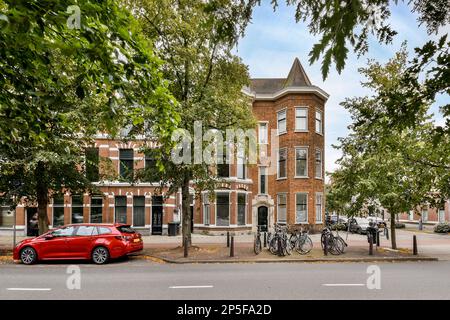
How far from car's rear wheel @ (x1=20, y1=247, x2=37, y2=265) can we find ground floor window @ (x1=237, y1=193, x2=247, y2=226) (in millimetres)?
16431

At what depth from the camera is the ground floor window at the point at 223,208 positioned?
2759cm

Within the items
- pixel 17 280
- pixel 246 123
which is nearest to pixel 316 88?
pixel 246 123

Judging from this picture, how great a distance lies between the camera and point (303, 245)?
636 inches

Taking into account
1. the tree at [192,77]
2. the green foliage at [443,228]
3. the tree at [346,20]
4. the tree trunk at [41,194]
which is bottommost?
the green foliage at [443,228]

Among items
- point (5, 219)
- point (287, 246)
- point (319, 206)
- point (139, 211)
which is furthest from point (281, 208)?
point (5, 219)

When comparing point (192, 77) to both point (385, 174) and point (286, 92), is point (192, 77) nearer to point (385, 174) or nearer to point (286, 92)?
point (385, 174)

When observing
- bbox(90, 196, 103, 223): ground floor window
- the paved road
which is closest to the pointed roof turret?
bbox(90, 196, 103, 223): ground floor window

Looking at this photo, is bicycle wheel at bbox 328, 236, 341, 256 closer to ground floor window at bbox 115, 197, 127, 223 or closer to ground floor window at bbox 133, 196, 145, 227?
ground floor window at bbox 133, 196, 145, 227

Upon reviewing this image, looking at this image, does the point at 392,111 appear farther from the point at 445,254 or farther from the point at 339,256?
the point at 445,254

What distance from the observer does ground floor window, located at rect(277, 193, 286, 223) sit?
95.2 feet

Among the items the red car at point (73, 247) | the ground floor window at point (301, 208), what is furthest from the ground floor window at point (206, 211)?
the red car at point (73, 247)

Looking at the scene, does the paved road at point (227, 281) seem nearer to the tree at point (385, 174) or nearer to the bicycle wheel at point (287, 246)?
the bicycle wheel at point (287, 246)

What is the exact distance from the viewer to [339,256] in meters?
15.3

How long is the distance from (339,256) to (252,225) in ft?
47.7
